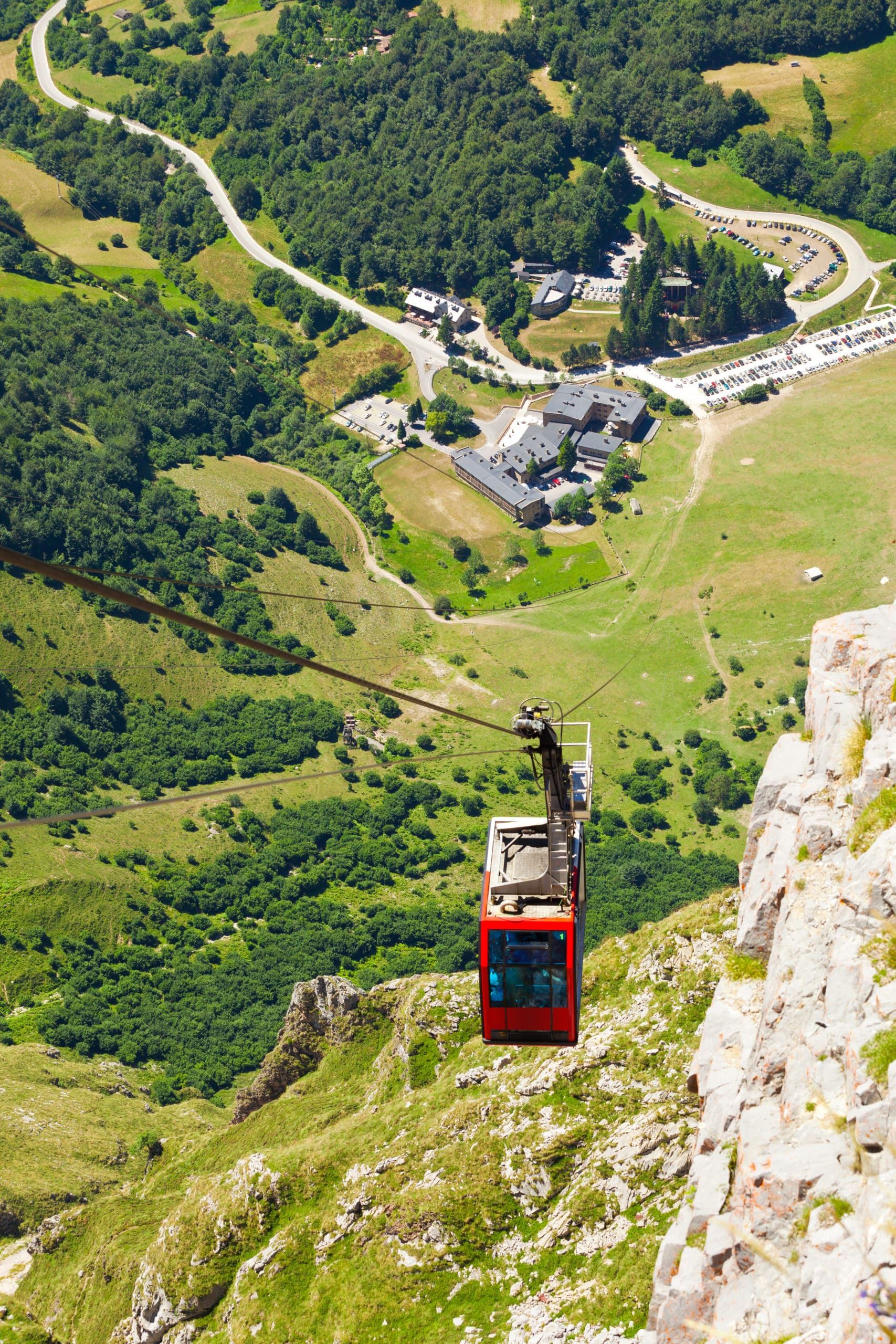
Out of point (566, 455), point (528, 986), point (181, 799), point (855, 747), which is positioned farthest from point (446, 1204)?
point (566, 455)

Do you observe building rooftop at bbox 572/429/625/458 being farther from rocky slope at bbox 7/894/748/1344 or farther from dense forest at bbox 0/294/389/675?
rocky slope at bbox 7/894/748/1344

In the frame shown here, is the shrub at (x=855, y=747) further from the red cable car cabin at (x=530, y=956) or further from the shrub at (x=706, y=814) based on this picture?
the shrub at (x=706, y=814)

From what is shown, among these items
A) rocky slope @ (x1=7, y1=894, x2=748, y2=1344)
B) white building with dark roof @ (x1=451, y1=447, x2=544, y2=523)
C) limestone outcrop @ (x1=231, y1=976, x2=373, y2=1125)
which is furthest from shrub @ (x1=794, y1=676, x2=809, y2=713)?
rocky slope @ (x1=7, y1=894, x2=748, y2=1344)

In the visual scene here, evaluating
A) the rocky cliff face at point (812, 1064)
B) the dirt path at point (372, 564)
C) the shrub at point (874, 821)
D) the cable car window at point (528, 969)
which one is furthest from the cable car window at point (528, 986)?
the dirt path at point (372, 564)

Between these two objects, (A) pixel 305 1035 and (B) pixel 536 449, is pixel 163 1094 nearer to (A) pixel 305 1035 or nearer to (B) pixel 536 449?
(A) pixel 305 1035

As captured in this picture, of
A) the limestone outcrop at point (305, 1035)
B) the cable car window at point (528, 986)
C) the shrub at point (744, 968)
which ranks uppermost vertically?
the cable car window at point (528, 986)
